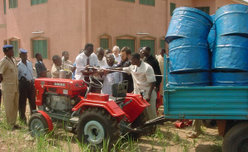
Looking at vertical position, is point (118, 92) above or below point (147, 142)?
above

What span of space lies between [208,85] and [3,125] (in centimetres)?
427

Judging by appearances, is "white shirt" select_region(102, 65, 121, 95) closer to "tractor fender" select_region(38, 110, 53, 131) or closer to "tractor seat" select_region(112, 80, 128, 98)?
"tractor seat" select_region(112, 80, 128, 98)

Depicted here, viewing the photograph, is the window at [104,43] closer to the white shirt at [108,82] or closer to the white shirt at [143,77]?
the white shirt at [108,82]

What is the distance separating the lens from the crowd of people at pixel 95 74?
484 centimetres

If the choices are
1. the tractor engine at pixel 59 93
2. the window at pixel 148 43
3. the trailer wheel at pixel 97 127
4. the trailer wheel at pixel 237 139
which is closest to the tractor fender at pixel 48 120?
the tractor engine at pixel 59 93

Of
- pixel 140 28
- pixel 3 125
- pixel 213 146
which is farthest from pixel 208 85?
pixel 140 28

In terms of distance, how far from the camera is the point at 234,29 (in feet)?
10.4

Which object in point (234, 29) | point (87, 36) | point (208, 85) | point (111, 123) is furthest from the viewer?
point (87, 36)

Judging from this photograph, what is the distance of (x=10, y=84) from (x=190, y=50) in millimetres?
3963

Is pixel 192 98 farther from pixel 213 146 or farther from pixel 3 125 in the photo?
pixel 3 125

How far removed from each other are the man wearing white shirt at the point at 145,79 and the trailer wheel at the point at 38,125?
1.80 m

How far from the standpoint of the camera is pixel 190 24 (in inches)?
132

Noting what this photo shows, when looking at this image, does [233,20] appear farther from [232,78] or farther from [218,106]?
[218,106]

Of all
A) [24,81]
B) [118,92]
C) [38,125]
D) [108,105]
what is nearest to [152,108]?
[118,92]
